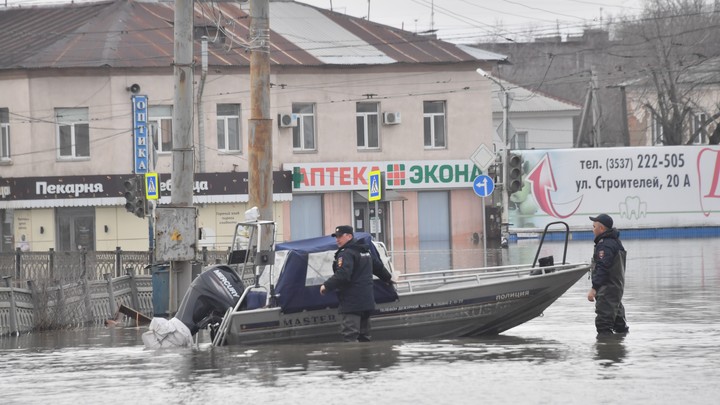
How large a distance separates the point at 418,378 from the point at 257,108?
8160 mm

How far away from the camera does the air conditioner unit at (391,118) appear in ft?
173

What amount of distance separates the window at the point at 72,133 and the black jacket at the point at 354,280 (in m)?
36.6

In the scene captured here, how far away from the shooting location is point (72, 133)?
50.0m

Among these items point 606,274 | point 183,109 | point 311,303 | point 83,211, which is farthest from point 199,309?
point 83,211

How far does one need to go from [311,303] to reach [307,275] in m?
0.35

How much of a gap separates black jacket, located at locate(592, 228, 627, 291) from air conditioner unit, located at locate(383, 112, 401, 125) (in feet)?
123

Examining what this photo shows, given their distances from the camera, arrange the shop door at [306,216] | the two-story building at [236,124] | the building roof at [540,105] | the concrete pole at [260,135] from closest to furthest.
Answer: the concrete pole at [260,135], the two-story building at [236,124], the shop door at [306,216], the building roof at [540,105]

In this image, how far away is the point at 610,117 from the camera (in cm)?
9438

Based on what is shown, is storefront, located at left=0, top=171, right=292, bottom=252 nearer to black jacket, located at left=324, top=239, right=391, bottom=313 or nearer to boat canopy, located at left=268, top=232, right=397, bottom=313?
boat canopy, located at left=268, top=232, right=397, bottom=313

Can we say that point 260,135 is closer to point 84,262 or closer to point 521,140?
point 84,262

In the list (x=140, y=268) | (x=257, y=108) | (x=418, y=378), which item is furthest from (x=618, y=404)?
(x=140, y=268)

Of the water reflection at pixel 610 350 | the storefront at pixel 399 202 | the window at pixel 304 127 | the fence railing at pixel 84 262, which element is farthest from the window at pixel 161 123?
the water reflection at pixel 610 350

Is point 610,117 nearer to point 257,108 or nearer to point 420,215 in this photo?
point 420,215

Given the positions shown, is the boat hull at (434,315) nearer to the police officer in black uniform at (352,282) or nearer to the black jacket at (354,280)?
the police officer in black uniform at (352,282)
